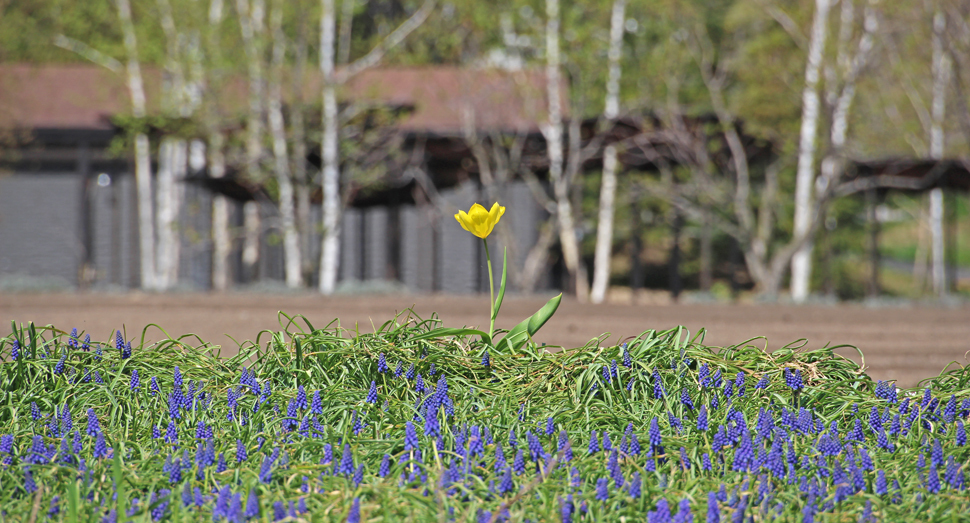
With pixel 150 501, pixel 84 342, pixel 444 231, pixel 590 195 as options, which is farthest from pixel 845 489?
pixel 590 195

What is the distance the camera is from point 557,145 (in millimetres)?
10094

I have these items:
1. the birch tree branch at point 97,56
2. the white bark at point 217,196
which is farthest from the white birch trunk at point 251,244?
the birch tree branch at point 97,56

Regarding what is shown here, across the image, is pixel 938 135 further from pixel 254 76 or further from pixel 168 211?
pixel 168 211

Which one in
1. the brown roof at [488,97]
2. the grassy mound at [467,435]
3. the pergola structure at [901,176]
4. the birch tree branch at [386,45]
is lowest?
the grassy mound at [467,435]

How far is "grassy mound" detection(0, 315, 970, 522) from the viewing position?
169 centimetres

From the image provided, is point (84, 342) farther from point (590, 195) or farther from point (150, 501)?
point (590, 195)

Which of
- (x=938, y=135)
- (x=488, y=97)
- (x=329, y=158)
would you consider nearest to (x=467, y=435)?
(x=329, y=158)

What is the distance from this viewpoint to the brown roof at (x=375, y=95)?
33.8ft

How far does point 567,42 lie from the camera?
35.4ft

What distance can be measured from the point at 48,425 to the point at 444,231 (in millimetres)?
10835

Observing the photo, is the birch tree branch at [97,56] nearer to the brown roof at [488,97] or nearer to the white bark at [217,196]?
the white bark at [217,196]

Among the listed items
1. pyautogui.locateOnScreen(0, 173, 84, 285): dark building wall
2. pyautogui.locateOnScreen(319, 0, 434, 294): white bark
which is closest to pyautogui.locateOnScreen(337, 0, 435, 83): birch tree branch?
pyautogui.locateOnScreen(319, 0, 434, 294): white bark

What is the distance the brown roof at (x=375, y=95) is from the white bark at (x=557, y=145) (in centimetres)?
24

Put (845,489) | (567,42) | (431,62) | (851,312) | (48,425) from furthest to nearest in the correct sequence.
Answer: (431,62)
(567,42)
(851,312)
(48,425)
(845,489)
